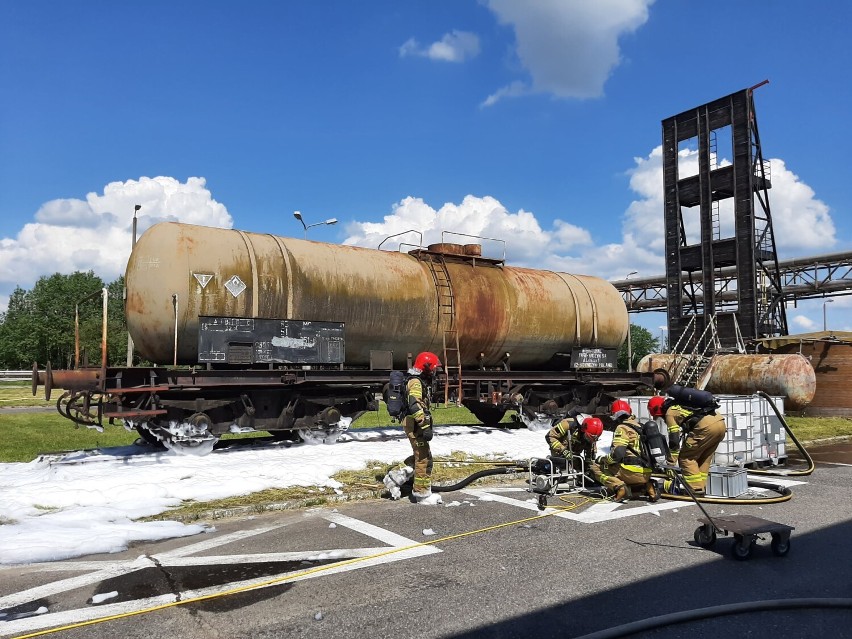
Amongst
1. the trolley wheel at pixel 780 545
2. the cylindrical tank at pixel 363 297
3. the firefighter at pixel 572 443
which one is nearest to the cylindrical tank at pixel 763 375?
the cylindrical tank at pixel 363 297

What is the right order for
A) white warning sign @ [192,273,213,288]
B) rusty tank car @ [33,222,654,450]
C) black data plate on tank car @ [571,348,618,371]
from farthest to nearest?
black data plate on tank car @ [571,348,618,371] → white warning sign @ [192,273,213,288] → rusty tank car @ [33,222,654,450]

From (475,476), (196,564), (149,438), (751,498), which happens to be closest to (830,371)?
(751,498)

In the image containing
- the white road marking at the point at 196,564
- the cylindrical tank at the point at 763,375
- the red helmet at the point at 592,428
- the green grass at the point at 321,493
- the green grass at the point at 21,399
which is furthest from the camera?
the green grass at the point at 21,399

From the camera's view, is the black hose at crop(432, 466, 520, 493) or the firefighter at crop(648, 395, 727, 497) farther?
the black hose at crop(432, 466, 520, 493)

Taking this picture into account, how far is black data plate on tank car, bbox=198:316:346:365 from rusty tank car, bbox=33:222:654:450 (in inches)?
0.8

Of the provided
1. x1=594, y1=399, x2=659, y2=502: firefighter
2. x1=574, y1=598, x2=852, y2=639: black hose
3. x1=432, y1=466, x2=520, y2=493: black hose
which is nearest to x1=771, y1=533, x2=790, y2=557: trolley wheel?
x1=574, y1=598, x2=852, y2=639: black hose

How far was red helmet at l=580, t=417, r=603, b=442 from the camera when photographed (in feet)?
26.2

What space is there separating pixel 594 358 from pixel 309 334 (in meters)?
7.92

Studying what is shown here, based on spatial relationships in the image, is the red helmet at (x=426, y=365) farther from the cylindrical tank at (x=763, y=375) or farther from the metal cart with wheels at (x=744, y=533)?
the cylindrical tank at (x=763, y=375)

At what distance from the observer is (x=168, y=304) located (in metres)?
10.2

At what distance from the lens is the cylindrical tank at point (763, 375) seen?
58.5ft

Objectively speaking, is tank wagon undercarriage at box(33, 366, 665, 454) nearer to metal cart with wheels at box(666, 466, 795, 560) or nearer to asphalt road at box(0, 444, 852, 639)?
asphalt road at box(0, 444, 852, 639)

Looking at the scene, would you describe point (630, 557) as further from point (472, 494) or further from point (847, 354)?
point (847, 354)

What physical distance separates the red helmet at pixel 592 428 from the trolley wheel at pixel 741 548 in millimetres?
2634
